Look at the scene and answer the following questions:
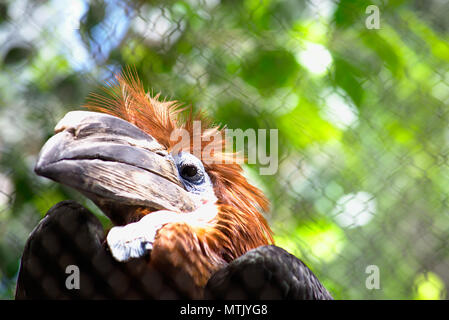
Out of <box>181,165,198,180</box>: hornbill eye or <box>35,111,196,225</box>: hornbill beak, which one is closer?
<box>35,111,196,225</box>: hornbill beak

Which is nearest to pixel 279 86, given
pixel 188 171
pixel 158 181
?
pixel 188 171

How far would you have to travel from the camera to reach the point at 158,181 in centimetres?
129

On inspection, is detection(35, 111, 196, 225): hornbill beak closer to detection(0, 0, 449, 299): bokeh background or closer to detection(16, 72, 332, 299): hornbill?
detection(16, 72, 332, 299): hornbill

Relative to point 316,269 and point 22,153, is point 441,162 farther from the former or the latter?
point 22,153

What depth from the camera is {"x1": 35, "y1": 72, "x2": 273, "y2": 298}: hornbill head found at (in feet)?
3.80

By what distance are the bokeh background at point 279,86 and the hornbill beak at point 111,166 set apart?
0.34 metres

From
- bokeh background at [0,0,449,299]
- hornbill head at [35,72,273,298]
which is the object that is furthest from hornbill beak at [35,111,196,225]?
bokeh background at [0,0,449,299]

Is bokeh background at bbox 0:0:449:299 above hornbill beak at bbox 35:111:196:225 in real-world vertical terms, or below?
above

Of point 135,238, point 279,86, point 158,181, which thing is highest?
point 279,86

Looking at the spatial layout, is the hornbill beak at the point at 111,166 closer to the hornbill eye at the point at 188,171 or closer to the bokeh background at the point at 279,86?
the hornbill eye at the point at 188,171

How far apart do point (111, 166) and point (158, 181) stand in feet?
0.50

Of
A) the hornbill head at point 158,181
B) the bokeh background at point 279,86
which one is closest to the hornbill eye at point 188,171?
the hornbill head at point 158,181

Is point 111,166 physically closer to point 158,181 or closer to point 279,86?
point 158,181
